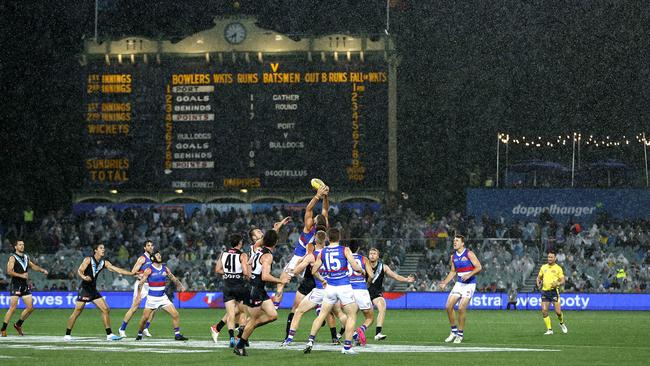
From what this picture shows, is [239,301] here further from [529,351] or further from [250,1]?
[250,1]

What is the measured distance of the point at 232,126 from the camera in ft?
148

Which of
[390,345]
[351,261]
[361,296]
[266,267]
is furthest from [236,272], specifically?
[390,345]

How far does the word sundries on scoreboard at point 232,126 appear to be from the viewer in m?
44.3

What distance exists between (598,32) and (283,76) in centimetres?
4725

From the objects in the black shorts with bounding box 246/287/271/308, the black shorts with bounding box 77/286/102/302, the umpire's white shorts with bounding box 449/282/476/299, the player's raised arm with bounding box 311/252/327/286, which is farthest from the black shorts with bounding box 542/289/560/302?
the black shorts with bounding box 77/286/102/302

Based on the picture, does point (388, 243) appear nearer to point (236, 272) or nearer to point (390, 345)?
point (390, 345)

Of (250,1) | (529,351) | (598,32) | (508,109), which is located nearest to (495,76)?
(508,109)

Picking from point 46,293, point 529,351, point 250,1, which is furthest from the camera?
point 250,1

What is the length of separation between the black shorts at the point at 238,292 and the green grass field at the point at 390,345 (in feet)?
3.54

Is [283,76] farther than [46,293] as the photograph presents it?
No

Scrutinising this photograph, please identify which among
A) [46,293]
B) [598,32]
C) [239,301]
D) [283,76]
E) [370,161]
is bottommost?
[46,293]

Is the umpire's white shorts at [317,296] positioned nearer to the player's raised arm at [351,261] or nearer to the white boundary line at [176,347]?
the white boundary line at [176,347]

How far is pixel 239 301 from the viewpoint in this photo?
2241 centimetres

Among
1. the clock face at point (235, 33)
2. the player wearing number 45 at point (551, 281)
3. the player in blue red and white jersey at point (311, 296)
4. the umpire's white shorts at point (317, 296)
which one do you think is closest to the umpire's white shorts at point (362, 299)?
the player in blue red and white jersey at point (311, 296)
